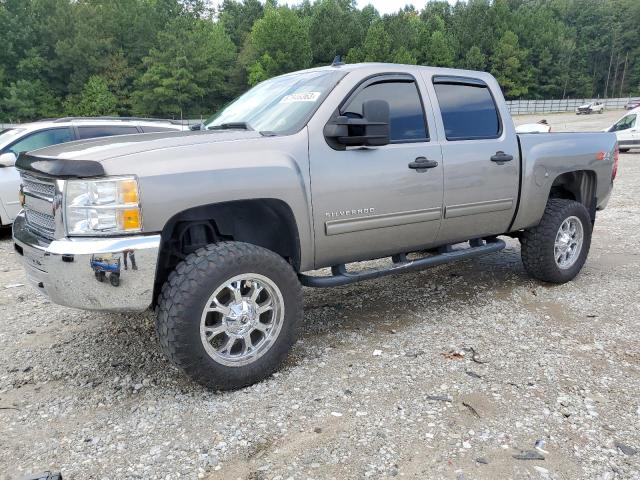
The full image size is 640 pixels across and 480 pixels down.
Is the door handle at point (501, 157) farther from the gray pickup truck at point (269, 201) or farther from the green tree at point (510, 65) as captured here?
the green tree at point (510, 65)

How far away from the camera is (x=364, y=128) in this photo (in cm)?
337

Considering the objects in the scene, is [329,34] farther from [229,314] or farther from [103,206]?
[103,206]

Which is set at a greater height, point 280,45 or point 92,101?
point 280,45

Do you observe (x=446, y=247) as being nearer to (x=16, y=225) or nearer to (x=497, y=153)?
(x=497, y=153)

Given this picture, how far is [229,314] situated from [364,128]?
1450 millimetres

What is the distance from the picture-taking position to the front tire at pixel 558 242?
4941 millimetres

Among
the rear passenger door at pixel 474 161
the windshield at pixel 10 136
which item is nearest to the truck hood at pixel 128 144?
the rear passenger door at pixel 474 161

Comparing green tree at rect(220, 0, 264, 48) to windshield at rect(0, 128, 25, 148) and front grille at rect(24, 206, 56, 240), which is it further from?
front grille at rect(24, 206, 56, 240)

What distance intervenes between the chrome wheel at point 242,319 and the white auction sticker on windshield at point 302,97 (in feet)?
4.32

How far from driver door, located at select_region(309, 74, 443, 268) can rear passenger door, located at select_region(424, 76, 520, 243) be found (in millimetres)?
178

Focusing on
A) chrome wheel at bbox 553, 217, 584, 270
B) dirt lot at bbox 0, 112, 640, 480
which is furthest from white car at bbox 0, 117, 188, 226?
chrome wheel at bbox 553, 217, 584, 270

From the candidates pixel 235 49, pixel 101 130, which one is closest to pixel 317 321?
pixel 101 130

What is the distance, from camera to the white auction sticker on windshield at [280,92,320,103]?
3.60m

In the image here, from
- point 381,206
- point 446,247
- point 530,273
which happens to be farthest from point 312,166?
point 530,273
